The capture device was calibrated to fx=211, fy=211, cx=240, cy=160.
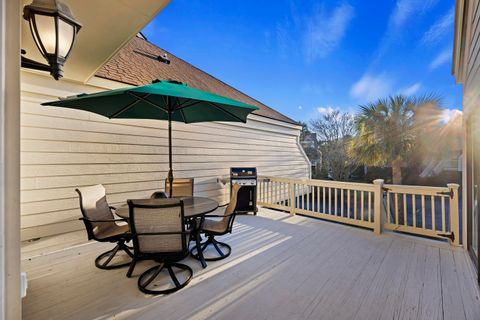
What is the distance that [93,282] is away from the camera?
236cm

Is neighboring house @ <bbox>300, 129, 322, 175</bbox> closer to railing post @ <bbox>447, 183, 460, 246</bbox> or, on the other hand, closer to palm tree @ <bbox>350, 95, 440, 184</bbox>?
palm tree @ <bbox>350, 95, 440, 184</bbox>

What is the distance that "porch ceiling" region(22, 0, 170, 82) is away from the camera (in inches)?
77.5

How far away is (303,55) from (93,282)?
13485 millimetres

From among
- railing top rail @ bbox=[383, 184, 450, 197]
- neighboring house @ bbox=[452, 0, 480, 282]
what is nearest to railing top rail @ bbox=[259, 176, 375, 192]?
railing top rail @ bbox=[383, 184, 450, 197]

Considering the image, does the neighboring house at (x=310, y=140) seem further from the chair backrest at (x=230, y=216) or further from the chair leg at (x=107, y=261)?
the chair leg at (x=107, y=261)

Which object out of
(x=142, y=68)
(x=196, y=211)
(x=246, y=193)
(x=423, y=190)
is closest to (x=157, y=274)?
(x=196, y=211)

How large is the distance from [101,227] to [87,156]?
5.57 feet

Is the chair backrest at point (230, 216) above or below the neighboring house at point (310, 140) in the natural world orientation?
below

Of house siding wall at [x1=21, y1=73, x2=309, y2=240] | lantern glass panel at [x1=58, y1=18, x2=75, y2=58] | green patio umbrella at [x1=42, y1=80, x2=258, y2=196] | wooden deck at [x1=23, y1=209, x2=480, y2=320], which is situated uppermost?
lantern glass panel at [x1=58, y1=18, x2=75, y2=58]

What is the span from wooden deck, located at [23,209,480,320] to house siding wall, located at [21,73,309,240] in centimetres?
81

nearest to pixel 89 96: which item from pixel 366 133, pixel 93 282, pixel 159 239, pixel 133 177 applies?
pixel 159 239

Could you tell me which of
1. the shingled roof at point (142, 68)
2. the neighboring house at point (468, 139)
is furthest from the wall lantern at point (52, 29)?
the neighboring house at point (468, 139)

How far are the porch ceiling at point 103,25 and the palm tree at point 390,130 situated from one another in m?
7.34

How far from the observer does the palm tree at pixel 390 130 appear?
6.79m
